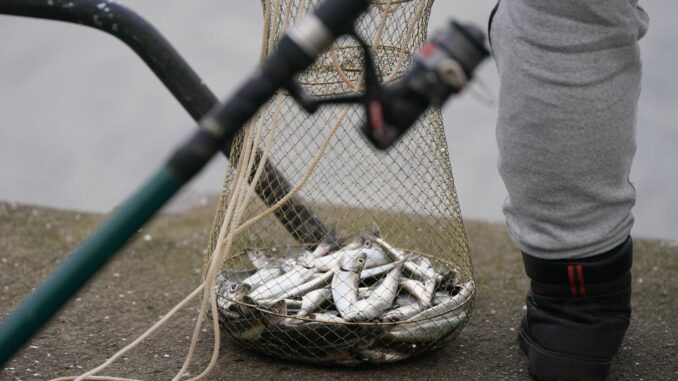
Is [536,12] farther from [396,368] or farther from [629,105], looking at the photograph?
[396,368]

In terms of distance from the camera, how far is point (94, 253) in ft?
2.94

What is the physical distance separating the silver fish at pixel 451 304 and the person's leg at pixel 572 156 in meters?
0.18

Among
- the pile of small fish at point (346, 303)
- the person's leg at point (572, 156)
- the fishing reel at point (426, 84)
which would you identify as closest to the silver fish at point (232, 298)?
the pile of small fish at point (346, 303)

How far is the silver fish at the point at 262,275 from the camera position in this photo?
1.58 metres

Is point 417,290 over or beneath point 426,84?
beneath

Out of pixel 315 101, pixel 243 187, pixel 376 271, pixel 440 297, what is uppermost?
pixel 315 101

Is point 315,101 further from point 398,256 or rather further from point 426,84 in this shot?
point 398,256

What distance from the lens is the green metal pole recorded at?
87 centimetres

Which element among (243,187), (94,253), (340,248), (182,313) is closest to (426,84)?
(94,253)

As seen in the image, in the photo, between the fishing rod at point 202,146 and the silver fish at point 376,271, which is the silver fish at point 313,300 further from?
the fishing rod at point 202,146

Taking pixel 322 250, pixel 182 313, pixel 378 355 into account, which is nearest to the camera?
pixel 378 355

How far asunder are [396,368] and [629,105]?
0.61 m

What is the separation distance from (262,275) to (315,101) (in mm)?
780

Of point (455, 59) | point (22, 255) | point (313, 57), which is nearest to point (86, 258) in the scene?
point (313, 57)
